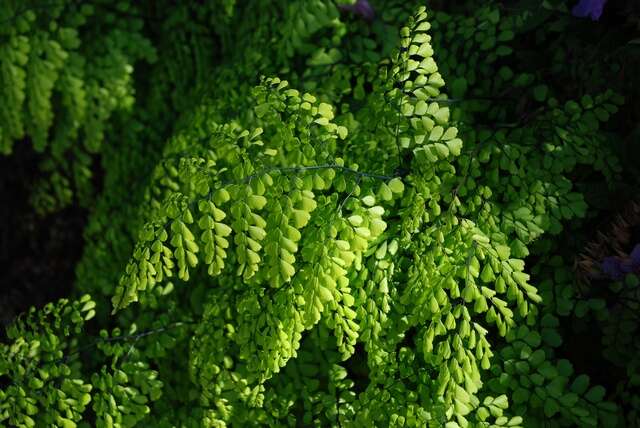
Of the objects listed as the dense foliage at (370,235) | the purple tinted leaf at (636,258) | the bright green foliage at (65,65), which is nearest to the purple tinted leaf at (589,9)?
the dense foliage at (370,235)

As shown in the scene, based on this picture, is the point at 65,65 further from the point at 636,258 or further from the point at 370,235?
the point at 636,258

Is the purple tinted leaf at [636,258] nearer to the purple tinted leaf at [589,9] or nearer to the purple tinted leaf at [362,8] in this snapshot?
the purple tinted leaf at [589,9]

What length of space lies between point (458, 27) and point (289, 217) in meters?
0.82

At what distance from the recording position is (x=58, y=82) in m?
2.14

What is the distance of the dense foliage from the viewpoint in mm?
1241

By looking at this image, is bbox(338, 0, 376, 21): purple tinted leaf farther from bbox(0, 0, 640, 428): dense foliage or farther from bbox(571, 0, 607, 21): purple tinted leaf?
bbox(571, 0, 607, 21): purple tinted leaf

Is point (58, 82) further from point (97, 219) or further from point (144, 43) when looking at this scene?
point (97, 219)

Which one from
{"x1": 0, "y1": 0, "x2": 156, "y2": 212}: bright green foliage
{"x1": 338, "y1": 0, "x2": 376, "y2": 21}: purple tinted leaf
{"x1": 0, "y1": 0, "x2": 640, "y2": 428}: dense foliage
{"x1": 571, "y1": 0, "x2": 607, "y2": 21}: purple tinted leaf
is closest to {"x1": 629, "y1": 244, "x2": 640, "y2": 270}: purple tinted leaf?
{"x1": 0, "y1": 0, "x2": 640, "y2": 428}: dense foliage

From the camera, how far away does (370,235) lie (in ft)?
3.91

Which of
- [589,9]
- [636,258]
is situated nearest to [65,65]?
[589,9]

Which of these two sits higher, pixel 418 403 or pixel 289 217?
pixel 289 217

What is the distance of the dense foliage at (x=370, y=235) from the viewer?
4.07ft

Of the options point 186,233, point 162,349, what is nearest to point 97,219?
point 162,349

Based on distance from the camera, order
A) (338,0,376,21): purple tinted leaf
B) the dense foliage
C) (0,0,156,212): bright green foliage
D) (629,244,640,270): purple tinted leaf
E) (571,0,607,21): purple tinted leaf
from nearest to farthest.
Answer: the dense foliage, (629,244,640,270): purple tinted leaf, (571,0,607,21): purple tinted leaf, (338,0,376,21): purple tinted leaf, (0,0,156,212): bright green foliage
